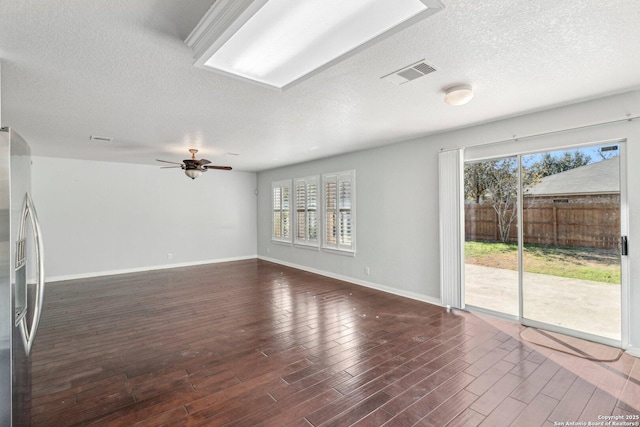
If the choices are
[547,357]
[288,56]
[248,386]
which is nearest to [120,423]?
[248,386]

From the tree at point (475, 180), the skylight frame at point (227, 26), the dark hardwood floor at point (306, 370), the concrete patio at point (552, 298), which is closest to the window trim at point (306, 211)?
the dark hardwood floor at point (306, 370)

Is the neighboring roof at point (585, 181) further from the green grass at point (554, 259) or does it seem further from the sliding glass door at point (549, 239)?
the green grass at point (554, 259)

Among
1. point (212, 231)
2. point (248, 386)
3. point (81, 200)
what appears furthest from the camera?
point (212, 231)

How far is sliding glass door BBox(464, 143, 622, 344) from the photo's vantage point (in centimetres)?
324

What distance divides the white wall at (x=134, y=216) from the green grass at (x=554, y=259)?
6415 mm

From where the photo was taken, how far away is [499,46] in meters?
2.16

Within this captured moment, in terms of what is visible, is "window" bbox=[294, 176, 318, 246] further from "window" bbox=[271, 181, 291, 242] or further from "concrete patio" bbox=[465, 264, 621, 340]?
"concrete patio" bbox=[465, 264, 621, 340]

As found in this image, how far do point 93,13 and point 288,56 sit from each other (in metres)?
1.17

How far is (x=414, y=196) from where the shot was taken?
4902mm

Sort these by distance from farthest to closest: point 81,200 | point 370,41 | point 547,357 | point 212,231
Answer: point 212,231 < point 81,200 < point 547,357 < point 370,41

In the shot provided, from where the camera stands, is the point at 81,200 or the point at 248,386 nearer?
the point at 248,386

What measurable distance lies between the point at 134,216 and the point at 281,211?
349cm

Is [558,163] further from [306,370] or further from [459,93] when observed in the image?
[306,370]

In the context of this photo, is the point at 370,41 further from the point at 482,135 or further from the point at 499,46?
the point at 482,135
